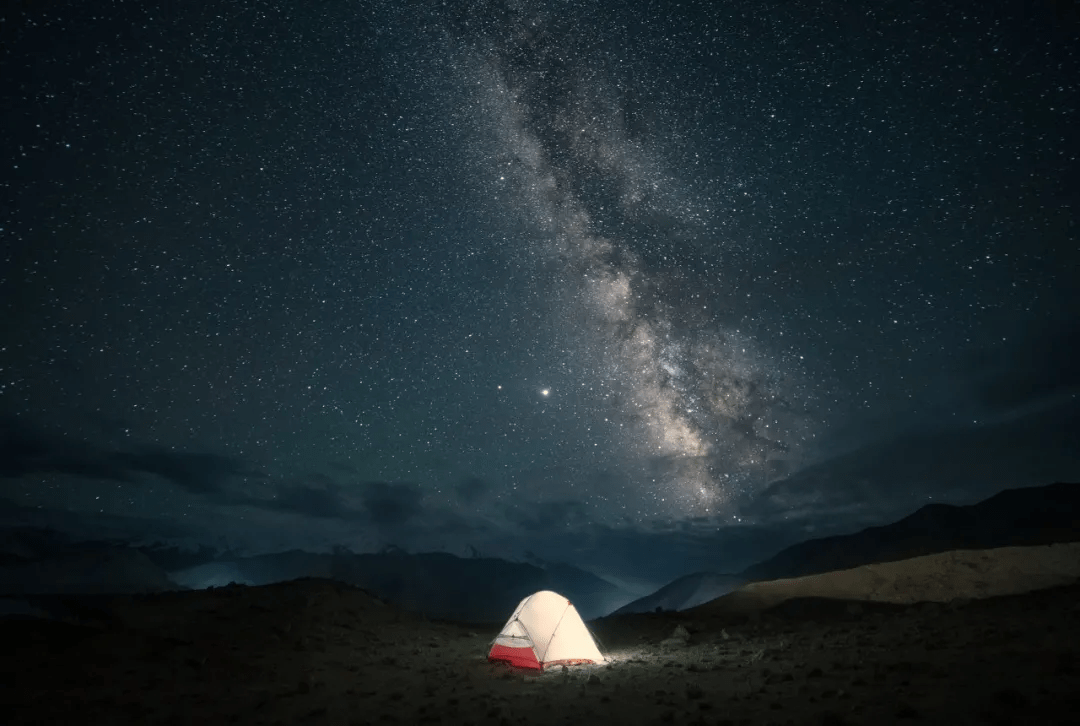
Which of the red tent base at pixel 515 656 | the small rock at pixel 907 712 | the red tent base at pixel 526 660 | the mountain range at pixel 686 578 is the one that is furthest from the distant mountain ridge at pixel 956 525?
the small rock at pixel 907 712

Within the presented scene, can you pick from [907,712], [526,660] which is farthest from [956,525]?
[907,712]

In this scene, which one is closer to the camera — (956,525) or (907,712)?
(907,712)

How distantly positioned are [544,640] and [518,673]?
1113 millimetres

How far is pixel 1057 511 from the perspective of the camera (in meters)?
71.5

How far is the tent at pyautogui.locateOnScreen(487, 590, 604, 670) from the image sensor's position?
506 inches

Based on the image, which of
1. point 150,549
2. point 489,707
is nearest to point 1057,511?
point 489,707

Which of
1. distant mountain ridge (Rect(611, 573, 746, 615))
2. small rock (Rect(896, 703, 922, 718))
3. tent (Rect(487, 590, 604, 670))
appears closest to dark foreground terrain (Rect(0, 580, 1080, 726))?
small rock (Rect(896, 703, 922, 718))

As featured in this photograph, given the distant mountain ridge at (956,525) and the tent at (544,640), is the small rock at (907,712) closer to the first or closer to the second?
the tent at (544,640)

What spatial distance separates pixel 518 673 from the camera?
40.4 ft

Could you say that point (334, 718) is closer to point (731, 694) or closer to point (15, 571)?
point (731, 694)

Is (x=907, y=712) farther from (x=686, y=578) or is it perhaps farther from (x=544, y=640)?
(x=686, y=578)

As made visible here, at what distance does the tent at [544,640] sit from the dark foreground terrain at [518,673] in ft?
1.94

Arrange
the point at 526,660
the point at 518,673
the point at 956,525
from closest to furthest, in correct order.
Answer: the point at 518,673 → the point at 526,660 → the point at 956,525

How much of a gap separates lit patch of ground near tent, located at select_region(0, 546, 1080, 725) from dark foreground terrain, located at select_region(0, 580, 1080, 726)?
0.18 feet
